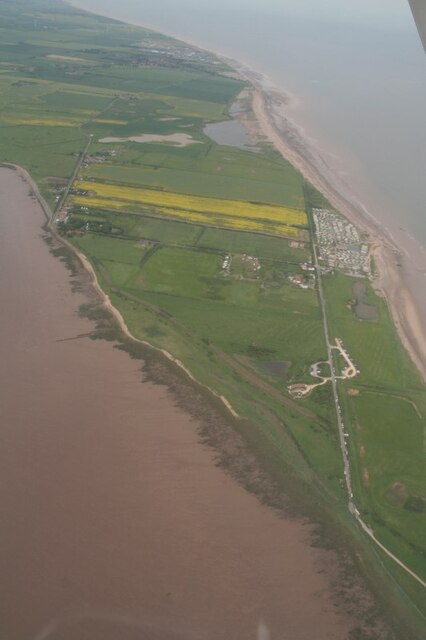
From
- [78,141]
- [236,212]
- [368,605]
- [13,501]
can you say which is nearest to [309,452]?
[368,605]

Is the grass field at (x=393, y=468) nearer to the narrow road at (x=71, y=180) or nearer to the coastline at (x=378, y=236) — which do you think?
the coastline at (x=378, y=236)

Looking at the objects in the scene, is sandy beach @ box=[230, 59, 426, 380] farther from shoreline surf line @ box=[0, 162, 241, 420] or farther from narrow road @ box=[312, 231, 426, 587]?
shoreline surf line @ box=[0, 162, 241, 420]

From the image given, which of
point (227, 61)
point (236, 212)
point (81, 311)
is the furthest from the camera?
point (227, 61)

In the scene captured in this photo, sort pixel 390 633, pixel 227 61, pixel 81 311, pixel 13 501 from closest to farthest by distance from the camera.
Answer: pixel 390 633 → pixel 13 501 → pixel 81 311 → pixel 227 61

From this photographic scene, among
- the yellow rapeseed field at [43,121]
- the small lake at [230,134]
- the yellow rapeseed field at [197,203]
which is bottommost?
the yellow rapeseed field at [197,203]

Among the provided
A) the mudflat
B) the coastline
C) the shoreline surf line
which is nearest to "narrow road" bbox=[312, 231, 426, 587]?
the mudflat

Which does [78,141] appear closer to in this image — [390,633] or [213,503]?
[213,503]

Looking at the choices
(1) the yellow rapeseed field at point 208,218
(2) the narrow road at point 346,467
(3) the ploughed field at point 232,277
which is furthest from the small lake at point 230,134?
(2) the narrow road at point 346,467

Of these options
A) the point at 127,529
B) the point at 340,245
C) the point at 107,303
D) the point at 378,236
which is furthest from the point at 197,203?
the point at 127,529
